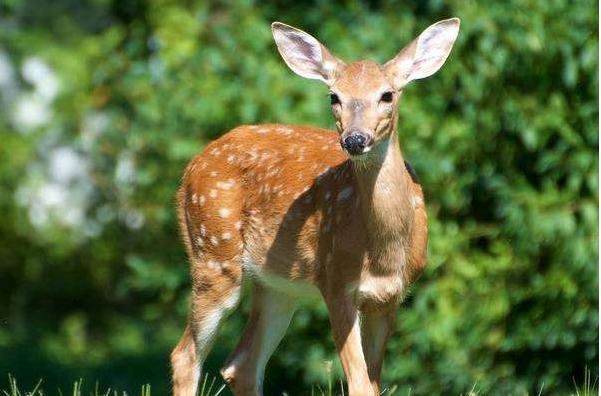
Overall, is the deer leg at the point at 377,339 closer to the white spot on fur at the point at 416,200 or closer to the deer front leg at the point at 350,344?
the deer front leg at the point at 350,344

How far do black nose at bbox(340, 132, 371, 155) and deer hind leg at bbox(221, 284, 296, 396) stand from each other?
1.62 meters

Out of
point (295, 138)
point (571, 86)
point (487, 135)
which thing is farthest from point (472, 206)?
point (295, 138)

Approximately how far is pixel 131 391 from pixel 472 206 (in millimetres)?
2919

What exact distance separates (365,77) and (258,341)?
1.62 m

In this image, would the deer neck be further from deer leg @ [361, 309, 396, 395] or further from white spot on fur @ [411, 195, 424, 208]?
deer leg @ [361, 309, 396, 395]

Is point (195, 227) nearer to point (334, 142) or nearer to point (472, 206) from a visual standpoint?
point (334, 142)

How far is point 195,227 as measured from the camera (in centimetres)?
673

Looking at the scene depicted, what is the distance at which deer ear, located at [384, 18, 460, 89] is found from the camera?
594 cm

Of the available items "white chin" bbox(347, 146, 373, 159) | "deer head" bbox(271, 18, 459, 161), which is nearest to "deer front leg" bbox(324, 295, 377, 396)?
"deer head" bbox(271, 18, 459, 161)

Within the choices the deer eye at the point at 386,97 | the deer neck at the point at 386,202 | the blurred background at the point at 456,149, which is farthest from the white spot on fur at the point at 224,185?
the blurred background at the point at 456,149

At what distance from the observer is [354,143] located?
5.30 meters

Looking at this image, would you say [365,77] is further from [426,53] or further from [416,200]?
[416,200]

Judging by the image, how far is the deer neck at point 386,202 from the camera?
5781 millimetres

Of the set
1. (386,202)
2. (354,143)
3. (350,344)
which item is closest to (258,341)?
(350,344)
